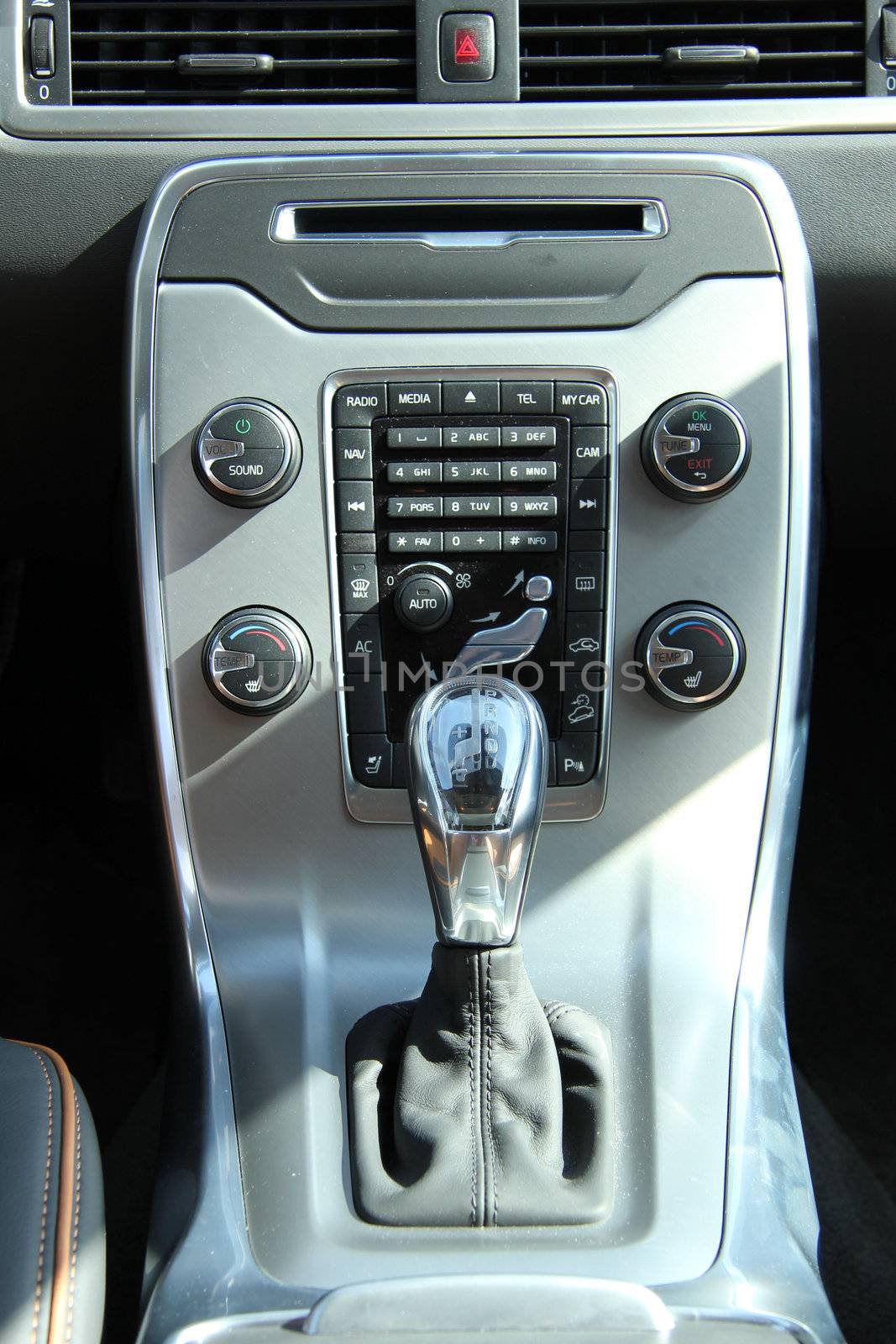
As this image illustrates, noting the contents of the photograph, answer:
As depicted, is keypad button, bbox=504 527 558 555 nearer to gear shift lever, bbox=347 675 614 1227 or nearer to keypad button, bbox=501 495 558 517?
keypad button, bbox=501 495 558 517

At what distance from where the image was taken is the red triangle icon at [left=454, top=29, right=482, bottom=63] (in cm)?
99

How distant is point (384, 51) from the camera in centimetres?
102

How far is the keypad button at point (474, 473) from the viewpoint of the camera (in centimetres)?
93

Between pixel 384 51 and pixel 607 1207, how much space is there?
90cm

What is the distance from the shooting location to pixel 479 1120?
75 centimetres

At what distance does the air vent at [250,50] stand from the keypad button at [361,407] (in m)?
0.26

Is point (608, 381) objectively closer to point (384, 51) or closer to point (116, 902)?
point (384, 51)

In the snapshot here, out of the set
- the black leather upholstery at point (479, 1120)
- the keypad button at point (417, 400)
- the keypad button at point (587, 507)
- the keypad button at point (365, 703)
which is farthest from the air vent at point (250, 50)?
the black leather upholstery at point (479, 1120)

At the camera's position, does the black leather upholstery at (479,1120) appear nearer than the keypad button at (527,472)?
Yes

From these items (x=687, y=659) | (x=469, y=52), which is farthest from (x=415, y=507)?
(x=469, y=52)

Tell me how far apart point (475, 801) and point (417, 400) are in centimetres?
36

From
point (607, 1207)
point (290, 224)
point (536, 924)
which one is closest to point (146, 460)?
point (290, 224)

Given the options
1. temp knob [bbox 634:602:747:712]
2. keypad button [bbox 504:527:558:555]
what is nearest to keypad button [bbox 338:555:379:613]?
keypad button [bbox 504:527:558:555]

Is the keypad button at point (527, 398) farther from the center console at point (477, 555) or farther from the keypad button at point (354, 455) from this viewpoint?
the keypad button at point (354, 455)
